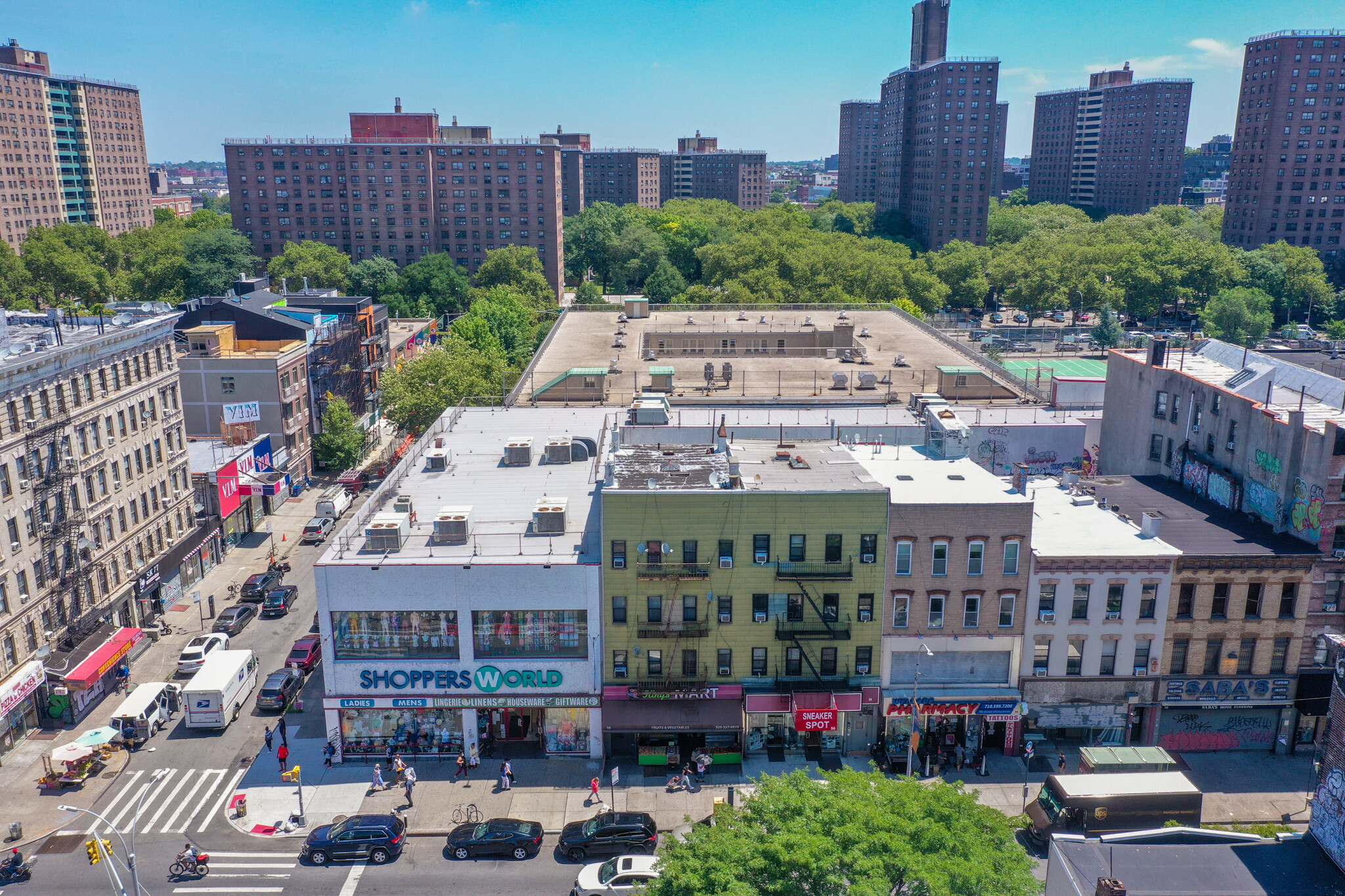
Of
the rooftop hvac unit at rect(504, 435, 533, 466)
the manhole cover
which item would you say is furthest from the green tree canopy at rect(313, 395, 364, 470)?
the manhole cover

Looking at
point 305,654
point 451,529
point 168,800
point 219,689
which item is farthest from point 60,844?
point 451,529

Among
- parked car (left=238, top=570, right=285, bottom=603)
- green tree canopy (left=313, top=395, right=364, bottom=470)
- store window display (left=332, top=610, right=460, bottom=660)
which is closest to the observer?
store window display (left=332, top=610, right=460, bottom=660)

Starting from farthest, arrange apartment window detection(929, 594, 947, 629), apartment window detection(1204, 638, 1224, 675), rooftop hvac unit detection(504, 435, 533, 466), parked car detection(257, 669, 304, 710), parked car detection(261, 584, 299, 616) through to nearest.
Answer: parked car detection(261, 584, 299, 616) < rooftop hvac unit detection(504, 435, 533, 466) < parked car detection(257, 669, 304, 710) < apartment window detection(1204, 638, 1224, 675) < apartment window detection(929, 594, 947, 629)

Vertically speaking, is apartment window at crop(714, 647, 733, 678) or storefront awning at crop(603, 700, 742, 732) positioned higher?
apartment window at crop(714, 647, 733, 678)

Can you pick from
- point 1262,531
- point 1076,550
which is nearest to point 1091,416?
point 1262,531

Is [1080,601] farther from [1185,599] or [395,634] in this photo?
[395,634]

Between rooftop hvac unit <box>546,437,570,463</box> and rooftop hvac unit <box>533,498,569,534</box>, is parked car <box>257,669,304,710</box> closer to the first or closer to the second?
rooftop hvac unit <box>533,498,569,534</box>

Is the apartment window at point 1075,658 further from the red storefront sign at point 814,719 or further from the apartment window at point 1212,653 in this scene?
the red storefront sign at point 814,719

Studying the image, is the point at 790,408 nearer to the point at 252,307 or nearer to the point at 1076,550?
the point at 1076,550
